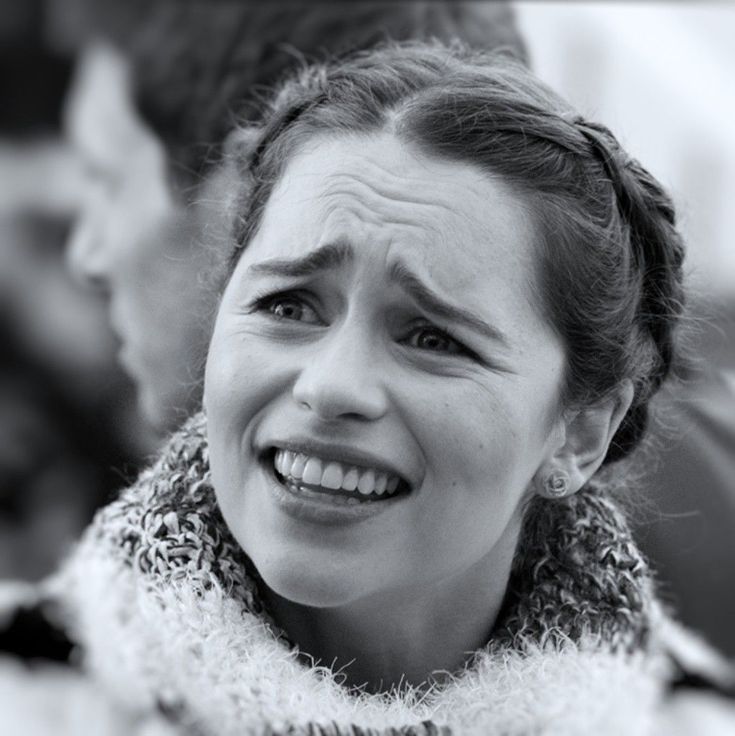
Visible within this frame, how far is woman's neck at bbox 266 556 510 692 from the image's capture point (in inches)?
42.6

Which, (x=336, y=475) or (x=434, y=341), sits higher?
(x=434, y=341)

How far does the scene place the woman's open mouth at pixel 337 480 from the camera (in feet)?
3.13

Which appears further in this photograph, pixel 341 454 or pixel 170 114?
pixel 170 114

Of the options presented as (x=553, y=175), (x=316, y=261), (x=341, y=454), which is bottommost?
(x=341, y=454)

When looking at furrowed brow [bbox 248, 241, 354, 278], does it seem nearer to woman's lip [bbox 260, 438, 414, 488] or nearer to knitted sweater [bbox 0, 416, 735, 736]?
woman's lip [bbox 260, 438, 414, 488]

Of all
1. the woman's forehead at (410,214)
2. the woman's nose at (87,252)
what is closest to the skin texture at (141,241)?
the woman's nose at (87,252)

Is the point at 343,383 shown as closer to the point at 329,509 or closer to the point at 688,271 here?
the point at 329,509

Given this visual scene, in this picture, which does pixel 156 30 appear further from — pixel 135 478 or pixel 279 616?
pixel 279 616

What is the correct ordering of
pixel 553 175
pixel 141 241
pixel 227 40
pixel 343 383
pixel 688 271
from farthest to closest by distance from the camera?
1. pixel 227 40
2. pixel 141 241
3. pixel 688 271
4. pixel 553 175
5. pixel 343 383

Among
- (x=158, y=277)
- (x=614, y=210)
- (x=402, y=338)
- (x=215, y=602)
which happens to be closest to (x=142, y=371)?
(x=158, y=277)

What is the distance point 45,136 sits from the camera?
1593 millimetres

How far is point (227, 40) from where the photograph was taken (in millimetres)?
1571

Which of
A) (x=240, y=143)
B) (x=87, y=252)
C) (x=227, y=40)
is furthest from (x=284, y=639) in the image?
(x=227, y=40)

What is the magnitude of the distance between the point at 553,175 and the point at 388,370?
252 millimetres
